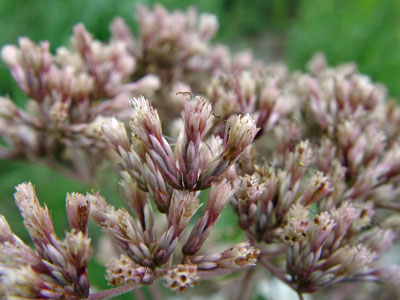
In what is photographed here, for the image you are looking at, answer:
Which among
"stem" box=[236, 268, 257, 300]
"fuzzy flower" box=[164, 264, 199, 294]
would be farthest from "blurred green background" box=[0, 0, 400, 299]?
"fuzzy flower" box=[164, 264, 199, 294]

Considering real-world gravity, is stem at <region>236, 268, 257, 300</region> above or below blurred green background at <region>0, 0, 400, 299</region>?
below

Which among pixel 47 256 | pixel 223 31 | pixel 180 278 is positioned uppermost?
pixel 223 31

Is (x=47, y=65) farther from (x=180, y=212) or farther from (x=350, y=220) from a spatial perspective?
(x=350, y=220)

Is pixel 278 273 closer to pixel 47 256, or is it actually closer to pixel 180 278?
pixel 180 278

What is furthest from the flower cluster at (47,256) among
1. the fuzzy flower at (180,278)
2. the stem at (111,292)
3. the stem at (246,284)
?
the stem at (246,284)

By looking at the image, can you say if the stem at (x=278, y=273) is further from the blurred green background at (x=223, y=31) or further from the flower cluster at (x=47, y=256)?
the blurred green background at (x=223, y=31)

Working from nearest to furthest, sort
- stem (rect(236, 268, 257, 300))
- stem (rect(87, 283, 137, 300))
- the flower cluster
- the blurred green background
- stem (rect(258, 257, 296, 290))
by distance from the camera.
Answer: the flower cluster < stem (rect(87, 283, 137, 300)) < stem (rect(258, 257, 296, 290)) < stem (rect(236, 268, 257, 300)) < the blurred green background

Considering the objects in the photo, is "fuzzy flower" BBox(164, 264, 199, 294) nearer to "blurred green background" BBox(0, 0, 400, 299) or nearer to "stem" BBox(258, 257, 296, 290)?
"stem" BBox(258, 257, 296, 290)

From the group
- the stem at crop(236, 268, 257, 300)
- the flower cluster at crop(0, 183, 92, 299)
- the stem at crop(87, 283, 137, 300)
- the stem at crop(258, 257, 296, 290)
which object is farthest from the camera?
the stem at crop(236, 268, 257, 300)

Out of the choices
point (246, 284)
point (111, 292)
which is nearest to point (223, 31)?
point (246, 284)
